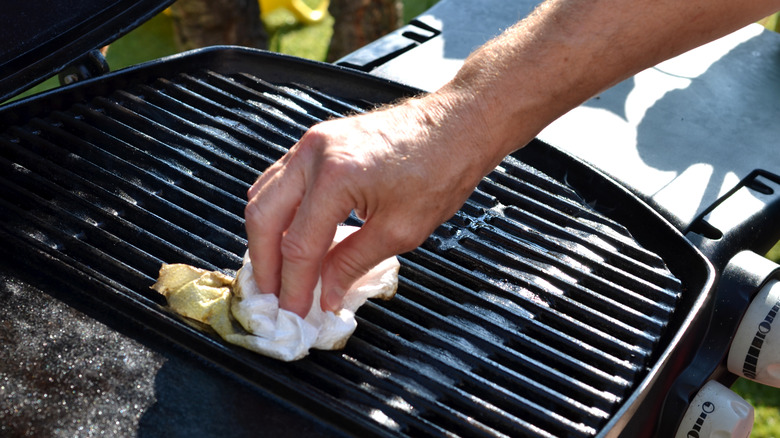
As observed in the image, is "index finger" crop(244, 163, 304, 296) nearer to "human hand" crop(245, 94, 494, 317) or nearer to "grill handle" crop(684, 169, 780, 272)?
"human hand" crop(245, 94, 494, 317)

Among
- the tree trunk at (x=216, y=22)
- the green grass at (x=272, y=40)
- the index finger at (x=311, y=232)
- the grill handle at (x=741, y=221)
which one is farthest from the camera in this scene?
the green grass at (x=272, y=40)

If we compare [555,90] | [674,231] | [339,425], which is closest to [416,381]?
[339,425]

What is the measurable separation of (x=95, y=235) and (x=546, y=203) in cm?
87

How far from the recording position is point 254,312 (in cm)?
115

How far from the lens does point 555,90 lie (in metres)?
1.17

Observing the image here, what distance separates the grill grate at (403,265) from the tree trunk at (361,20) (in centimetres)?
229

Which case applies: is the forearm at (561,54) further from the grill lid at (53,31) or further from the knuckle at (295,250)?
the grill lid at (53,31)

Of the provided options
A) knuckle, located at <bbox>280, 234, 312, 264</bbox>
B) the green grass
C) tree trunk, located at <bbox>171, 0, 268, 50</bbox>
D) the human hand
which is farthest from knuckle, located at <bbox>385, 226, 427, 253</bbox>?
the green grass

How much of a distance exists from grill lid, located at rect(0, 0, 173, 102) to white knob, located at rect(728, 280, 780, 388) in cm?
141

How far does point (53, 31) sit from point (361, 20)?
2424 mm

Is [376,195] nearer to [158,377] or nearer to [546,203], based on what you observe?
[158,377]

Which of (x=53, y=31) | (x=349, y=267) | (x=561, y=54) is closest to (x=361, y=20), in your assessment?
(x=53, y=31)

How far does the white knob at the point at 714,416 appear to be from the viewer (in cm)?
125

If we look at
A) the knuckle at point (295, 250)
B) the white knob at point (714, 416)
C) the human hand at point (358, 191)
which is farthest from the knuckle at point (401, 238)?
the white knob at point (714, 416)
